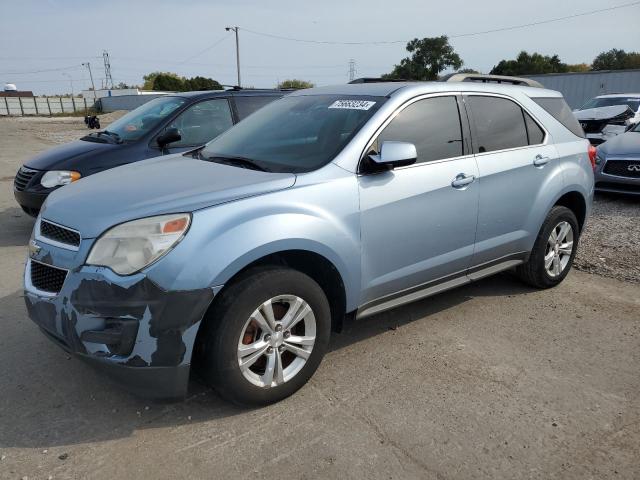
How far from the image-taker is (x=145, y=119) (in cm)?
642

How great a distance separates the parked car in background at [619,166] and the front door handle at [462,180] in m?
5.84

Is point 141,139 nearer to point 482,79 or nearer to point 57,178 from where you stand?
point 57,178

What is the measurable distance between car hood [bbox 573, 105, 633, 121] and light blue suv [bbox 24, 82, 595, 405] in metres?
8.24

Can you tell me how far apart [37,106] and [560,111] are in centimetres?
7742

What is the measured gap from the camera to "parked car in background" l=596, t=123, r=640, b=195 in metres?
8.19

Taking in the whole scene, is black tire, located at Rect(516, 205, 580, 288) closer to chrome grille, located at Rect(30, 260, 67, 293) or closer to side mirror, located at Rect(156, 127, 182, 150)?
chrome grille, located at Rect(30, 260, 67, 293)

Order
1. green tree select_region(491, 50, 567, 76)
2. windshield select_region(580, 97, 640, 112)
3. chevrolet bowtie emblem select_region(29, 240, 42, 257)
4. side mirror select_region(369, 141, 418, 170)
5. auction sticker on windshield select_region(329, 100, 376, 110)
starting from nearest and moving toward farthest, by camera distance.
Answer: chevrolet bowtie emblem select_region(29, 240, 42, 257) → side mirror select_region(369, 141, 418, 170) → auction sticker on windshield select_region(329, 100, 376, 110) → windshield select_region(580, 97, 640, 112) → green tree select_region(491, 50, 567, 76)

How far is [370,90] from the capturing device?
3.72 meters

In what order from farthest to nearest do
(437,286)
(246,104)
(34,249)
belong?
(246,104)
(437,286)
(34,249)

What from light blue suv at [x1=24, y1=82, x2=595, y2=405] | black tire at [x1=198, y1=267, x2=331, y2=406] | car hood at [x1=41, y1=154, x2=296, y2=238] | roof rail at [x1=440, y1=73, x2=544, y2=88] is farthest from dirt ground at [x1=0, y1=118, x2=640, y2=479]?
roof rail at [x1=440, y1=73, x2=544, y2=88]

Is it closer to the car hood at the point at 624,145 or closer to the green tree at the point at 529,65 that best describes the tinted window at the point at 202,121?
the car hood at the point at 624,145

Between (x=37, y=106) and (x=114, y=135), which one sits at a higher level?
(x=114, y=135)

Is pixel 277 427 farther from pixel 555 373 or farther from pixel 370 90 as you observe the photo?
pixel 370 90

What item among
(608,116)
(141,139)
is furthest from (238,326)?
(608,116)
